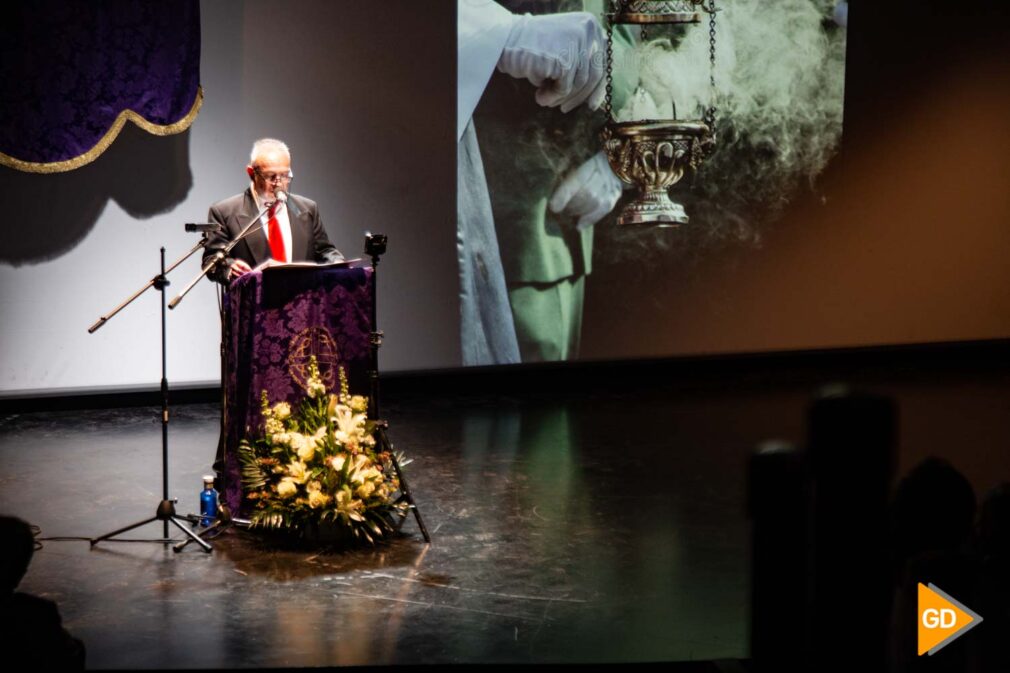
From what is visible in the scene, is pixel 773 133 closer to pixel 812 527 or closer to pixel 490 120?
pixel 490 120

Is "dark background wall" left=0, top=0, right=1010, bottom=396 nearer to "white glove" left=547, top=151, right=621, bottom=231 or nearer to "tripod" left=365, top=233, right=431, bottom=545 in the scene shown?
"white glove" left=547, top=151, right=621, bottom=231

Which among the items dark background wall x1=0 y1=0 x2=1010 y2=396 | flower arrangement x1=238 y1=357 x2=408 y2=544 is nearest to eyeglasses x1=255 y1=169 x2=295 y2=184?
flower arrangement x1=238 y1=357 x2=408 y2=544

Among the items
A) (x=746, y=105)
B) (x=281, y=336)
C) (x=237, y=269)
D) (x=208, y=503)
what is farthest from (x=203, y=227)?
(x=746, y=105)

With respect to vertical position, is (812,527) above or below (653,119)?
below

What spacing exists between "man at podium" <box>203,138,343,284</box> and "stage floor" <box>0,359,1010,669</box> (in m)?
1.10

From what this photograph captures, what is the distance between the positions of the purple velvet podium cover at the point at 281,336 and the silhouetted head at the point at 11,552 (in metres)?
2.59

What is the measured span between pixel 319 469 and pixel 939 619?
3147 millimetres

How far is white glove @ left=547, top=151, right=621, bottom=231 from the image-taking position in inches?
310

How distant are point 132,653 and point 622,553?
1.74 meters

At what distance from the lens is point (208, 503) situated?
4.57 metres

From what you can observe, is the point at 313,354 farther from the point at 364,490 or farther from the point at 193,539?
the point at 193,539

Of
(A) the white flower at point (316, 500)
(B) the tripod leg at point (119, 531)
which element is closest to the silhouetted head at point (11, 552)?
(A) the white flower at point (316, 500)

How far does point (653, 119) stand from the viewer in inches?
314

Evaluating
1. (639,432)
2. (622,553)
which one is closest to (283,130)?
(639,432)
